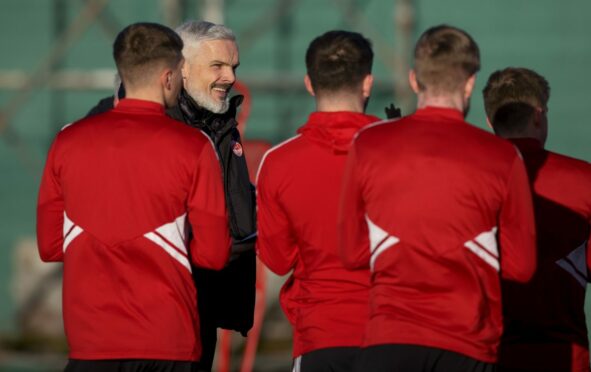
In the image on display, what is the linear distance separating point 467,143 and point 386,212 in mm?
349

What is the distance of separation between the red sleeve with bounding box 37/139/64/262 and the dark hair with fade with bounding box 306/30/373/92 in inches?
38.6

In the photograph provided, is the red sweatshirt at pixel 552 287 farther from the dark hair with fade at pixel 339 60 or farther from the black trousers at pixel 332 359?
the dark hair with fade at pixel 339 60

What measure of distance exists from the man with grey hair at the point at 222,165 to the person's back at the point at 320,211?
376 mm

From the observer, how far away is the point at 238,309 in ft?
19.5

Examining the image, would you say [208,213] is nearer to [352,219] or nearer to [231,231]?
[352,219]

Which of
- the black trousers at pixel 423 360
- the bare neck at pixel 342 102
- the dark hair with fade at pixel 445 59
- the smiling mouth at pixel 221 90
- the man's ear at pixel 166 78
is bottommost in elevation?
the black trousers at pixel 423 360

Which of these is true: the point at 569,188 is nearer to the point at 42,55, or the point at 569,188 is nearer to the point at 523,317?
the point at 523,317

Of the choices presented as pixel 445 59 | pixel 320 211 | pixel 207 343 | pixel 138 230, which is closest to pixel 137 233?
pixel 138 230

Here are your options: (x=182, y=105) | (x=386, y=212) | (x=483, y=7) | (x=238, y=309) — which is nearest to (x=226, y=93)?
(x=182, y=105)

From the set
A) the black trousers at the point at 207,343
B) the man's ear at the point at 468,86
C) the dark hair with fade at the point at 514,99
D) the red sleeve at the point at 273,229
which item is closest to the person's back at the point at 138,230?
the red sleeve at the point at 273,229

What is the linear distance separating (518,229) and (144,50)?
1424 mm

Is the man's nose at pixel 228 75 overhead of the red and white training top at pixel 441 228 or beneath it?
overhead

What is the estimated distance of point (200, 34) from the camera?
6055 mm

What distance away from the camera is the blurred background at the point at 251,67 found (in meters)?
12.9
